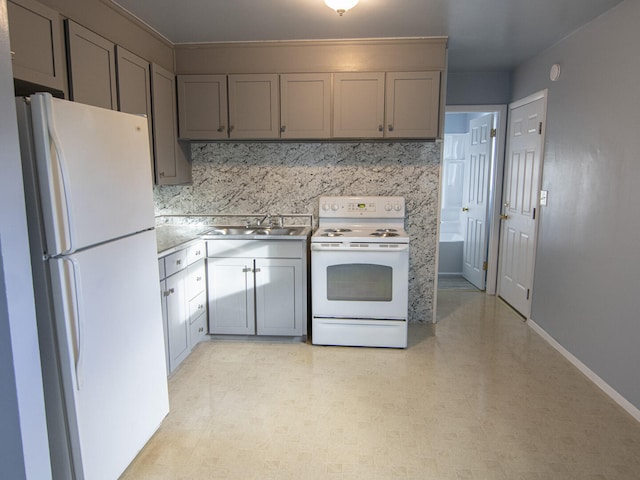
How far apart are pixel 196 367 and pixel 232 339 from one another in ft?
1.74

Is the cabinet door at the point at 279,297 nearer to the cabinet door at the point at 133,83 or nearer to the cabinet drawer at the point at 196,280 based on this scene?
the cabinet drawer at the point at 196,280

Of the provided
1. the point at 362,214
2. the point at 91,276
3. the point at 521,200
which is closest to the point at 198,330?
the point at 362,214

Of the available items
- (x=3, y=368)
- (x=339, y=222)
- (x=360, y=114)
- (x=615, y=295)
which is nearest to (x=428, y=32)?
(x=360, y=114)

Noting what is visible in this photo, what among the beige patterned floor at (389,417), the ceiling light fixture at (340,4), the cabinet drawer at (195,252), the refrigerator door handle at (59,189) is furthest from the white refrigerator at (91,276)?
the ceiling light fixture at (340,4)

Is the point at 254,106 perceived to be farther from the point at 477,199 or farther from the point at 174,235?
the point at 477,199

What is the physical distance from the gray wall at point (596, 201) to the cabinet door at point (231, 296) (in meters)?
2.43

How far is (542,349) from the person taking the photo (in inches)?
138

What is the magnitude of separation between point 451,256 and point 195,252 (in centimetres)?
364

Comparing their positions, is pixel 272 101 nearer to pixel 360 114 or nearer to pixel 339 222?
pixel 360 114

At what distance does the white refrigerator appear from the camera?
156 centimetres

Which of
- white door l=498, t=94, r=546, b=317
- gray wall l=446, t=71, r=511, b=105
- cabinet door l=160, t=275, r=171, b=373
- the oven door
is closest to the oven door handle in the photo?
the oven door

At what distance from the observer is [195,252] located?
3379 millimetres

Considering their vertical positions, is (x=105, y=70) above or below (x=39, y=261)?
above

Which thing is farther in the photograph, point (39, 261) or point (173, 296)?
point (173, 296)
